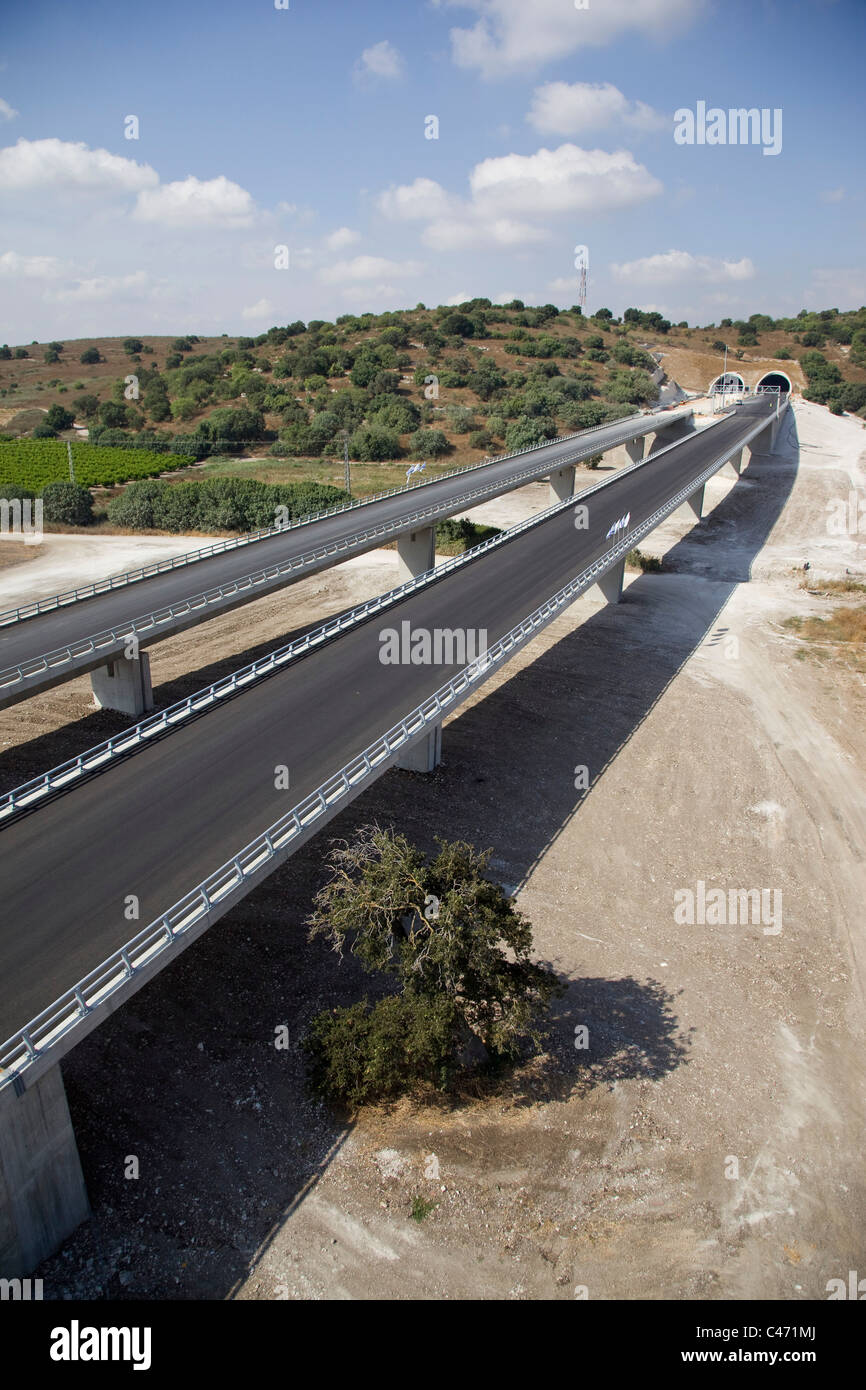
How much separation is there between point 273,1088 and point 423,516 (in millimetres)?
31369

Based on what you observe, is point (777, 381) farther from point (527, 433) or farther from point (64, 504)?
point (64, 504)

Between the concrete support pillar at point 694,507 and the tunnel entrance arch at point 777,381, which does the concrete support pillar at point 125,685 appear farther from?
the tunnel entrance arch at point 777,381

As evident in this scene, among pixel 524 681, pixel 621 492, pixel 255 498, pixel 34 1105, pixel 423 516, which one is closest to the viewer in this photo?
pixel 34 1105

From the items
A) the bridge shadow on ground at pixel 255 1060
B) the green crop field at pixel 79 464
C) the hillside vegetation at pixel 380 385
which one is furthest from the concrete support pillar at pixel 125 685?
the green crop field at pixel 79 464

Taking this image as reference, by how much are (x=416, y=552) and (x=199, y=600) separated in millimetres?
15185

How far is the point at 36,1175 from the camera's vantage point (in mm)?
12422

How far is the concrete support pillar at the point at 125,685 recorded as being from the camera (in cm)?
3059

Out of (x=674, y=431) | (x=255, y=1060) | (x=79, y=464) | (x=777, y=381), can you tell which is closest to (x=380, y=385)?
(x=674, y=431)

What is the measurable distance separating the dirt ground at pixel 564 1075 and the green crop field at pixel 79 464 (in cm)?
5114

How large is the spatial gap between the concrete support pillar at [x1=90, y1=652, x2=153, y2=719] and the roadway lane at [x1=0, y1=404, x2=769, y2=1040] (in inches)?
290

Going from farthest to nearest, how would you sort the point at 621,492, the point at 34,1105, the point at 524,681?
the point at 621,492 < the point at 524,681 < the point at 34,1105

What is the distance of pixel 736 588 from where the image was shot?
4953cm
